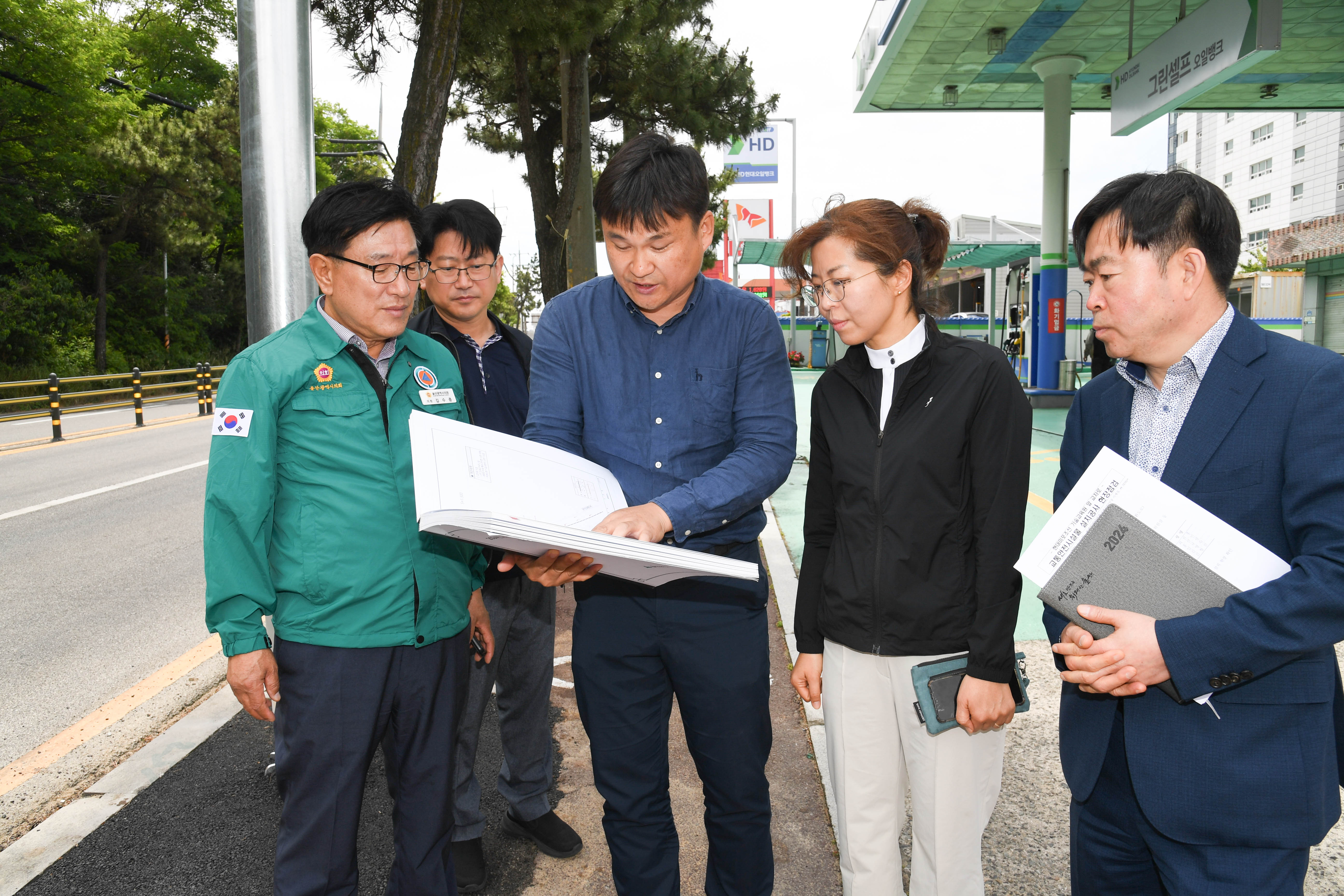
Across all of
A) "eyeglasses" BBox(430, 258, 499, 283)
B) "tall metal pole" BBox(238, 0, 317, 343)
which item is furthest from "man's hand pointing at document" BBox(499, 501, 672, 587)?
"tall metal pole" BBox(238, 0, 317, 343)

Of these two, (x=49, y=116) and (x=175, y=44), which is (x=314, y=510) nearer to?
(x=49, y=116)

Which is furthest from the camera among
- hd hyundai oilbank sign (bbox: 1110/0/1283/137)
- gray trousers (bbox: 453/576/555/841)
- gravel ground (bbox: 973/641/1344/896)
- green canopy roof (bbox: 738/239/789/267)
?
green canopy roof (bbox: 738/239/789/267)

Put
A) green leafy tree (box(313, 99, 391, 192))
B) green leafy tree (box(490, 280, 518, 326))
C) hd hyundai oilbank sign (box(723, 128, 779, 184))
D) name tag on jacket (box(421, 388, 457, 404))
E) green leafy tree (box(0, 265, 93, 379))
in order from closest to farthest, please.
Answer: name tag on jacket (box(421, 388, 457, 404))
hd hyundai oilbank sign (box(723, 128, 779, 184))
green leafy tree (box(0, 265, 93, 379))
green leafy tree (box(313, 99, 391, 192))
green leafy tree (box(490, 280, 518, 326))

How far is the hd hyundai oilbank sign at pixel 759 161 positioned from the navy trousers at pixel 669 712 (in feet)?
66.3

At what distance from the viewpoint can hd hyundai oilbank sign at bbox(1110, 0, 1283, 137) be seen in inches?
327

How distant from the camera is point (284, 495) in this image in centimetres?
219

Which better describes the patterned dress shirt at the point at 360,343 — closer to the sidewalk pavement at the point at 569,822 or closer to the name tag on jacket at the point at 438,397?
the name tag on jacket at the point at 438,397

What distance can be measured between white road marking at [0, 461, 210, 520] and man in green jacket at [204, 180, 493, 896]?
7.66 meters

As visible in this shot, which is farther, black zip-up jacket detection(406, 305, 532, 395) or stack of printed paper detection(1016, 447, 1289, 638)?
black zip-up jacket detection(406, 305, 532, 395)

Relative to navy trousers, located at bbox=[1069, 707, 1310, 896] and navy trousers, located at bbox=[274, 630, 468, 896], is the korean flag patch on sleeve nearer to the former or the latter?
navy trousers, located at bbox=[274, 630, 468, 896]

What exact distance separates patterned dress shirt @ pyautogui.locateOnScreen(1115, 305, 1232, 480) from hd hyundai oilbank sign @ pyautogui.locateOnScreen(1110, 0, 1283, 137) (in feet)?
28.6

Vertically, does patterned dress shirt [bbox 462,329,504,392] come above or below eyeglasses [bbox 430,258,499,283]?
below

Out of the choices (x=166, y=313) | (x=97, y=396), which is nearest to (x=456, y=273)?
(x=97, y=396)

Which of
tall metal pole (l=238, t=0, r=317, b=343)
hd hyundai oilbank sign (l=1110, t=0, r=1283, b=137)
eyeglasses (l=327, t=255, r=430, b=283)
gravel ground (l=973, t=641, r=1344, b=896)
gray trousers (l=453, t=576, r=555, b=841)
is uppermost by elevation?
hd hyundai oilbank sign (l=1110, t=0, r=1283, b=137)
